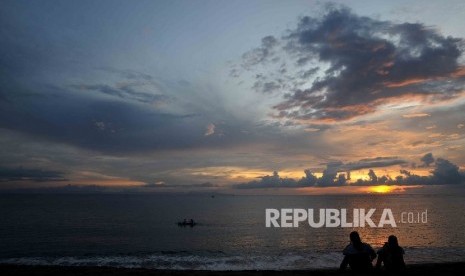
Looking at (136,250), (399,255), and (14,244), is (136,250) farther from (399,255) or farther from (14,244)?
(399,255)

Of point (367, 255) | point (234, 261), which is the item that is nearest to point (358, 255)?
point (367, 255)

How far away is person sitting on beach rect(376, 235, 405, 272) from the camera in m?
15.2

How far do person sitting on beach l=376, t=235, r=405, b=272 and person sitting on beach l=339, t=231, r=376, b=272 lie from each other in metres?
0.58

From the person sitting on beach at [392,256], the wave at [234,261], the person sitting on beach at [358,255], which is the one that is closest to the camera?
the person sitting on beach at [358,255]

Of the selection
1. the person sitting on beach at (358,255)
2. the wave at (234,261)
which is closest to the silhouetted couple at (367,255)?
the person sitting on beach at (358,255)

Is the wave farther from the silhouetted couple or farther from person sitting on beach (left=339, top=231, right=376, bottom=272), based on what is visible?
person sitting on beach (left=339, top=231, right=376, bottom=272)

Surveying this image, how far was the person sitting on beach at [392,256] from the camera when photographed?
15.2 metres

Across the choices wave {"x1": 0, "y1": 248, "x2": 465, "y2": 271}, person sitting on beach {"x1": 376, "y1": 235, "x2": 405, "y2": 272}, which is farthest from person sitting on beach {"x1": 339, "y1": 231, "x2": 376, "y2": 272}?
wave {"x1": 0, "y1": 248, "x2": 465, "y2": 271}

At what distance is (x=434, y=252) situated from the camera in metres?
45.0

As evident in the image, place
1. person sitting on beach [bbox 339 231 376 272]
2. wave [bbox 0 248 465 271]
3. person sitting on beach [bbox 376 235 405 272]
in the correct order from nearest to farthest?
1. person sitting on beach [bbox 339 231 376 272]
2. person sitting on beach [bbox 376 235 405 272]
3. wave [bbox 0 248 465 271]

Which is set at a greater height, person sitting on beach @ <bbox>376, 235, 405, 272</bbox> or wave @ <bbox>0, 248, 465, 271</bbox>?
person sitting on beach @ <bbox>376, 235, 405, 272</bbox>

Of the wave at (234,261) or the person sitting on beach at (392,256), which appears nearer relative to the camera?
the person sitting on beach at (392,256)

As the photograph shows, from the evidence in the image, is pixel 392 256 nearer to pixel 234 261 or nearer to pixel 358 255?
pixel 358 255

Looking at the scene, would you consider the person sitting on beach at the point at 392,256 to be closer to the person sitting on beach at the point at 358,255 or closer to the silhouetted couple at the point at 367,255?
the silhouetted couple at the point at 367,255
